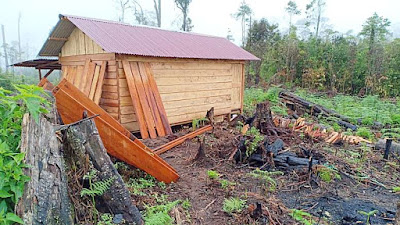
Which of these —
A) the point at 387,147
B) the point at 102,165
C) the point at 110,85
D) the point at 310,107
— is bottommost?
the point at 387,147

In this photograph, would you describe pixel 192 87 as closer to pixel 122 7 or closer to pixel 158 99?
pixel 158 99

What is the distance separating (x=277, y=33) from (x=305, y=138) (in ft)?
50.3

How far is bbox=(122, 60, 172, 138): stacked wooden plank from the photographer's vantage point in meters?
6.84

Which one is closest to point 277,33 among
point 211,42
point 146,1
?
point 211,42

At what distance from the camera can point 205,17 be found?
61.1 m

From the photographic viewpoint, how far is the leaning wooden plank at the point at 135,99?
679 centimetres

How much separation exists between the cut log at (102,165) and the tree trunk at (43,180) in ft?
0.80

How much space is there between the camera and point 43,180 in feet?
7.29

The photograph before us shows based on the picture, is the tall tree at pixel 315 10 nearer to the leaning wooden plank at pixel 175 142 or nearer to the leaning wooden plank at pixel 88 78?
the leaning wooden plank at pixel 175 142

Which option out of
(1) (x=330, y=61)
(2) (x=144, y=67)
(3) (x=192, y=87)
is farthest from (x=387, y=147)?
(1) (x=330, y=61)

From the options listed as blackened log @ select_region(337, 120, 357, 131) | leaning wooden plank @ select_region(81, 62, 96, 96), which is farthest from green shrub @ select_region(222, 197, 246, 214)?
blackened log @ select_region(337, 120, 357, 131)

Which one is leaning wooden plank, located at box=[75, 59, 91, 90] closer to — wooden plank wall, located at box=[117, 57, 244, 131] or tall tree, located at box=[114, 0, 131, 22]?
wooden plank wall, located at box=[117, 57, 244, 131]

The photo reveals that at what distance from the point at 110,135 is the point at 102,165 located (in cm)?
71

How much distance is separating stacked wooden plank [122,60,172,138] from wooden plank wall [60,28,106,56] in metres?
1.13
